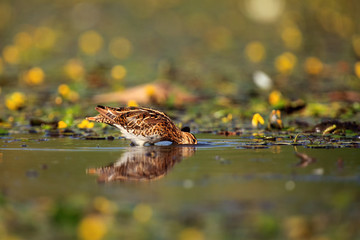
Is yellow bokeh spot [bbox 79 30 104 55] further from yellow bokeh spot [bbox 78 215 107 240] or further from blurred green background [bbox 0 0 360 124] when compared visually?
yellow bokeh spot [bbox 78 215 107 240]

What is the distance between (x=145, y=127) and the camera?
31.2 feet

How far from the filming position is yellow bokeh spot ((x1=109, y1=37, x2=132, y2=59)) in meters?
23.8

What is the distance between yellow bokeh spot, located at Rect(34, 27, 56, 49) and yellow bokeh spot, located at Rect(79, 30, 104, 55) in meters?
0.97

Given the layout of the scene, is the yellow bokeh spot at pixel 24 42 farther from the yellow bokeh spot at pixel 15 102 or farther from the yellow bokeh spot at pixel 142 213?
the yellow bokeh spot at pixel 142 213

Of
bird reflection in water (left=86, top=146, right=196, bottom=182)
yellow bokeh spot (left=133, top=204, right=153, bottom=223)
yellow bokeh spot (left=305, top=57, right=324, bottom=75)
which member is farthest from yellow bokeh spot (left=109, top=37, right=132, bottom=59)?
yellow bokeh spot (left=133, top=204, right=153, bottom=223)

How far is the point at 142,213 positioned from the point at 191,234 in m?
0.68

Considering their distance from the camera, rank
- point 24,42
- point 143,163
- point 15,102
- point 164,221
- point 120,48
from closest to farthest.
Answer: point 164,221 < point 143,163 < point 15,102 < point 24,42 < point 120,48

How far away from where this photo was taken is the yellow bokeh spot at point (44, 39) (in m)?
25.1

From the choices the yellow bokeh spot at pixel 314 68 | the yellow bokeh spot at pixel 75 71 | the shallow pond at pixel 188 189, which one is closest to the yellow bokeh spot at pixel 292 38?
the yellow bokeh spot at pixel 314 68

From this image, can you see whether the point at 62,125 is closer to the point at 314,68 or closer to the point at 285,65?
the point at 285,65

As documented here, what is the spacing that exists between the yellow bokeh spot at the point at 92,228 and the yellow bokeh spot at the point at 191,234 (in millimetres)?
500

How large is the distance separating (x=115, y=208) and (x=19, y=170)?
7.15 feet

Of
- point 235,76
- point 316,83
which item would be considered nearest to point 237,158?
point 316,83

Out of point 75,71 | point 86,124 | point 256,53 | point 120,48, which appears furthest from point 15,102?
point 120,48
